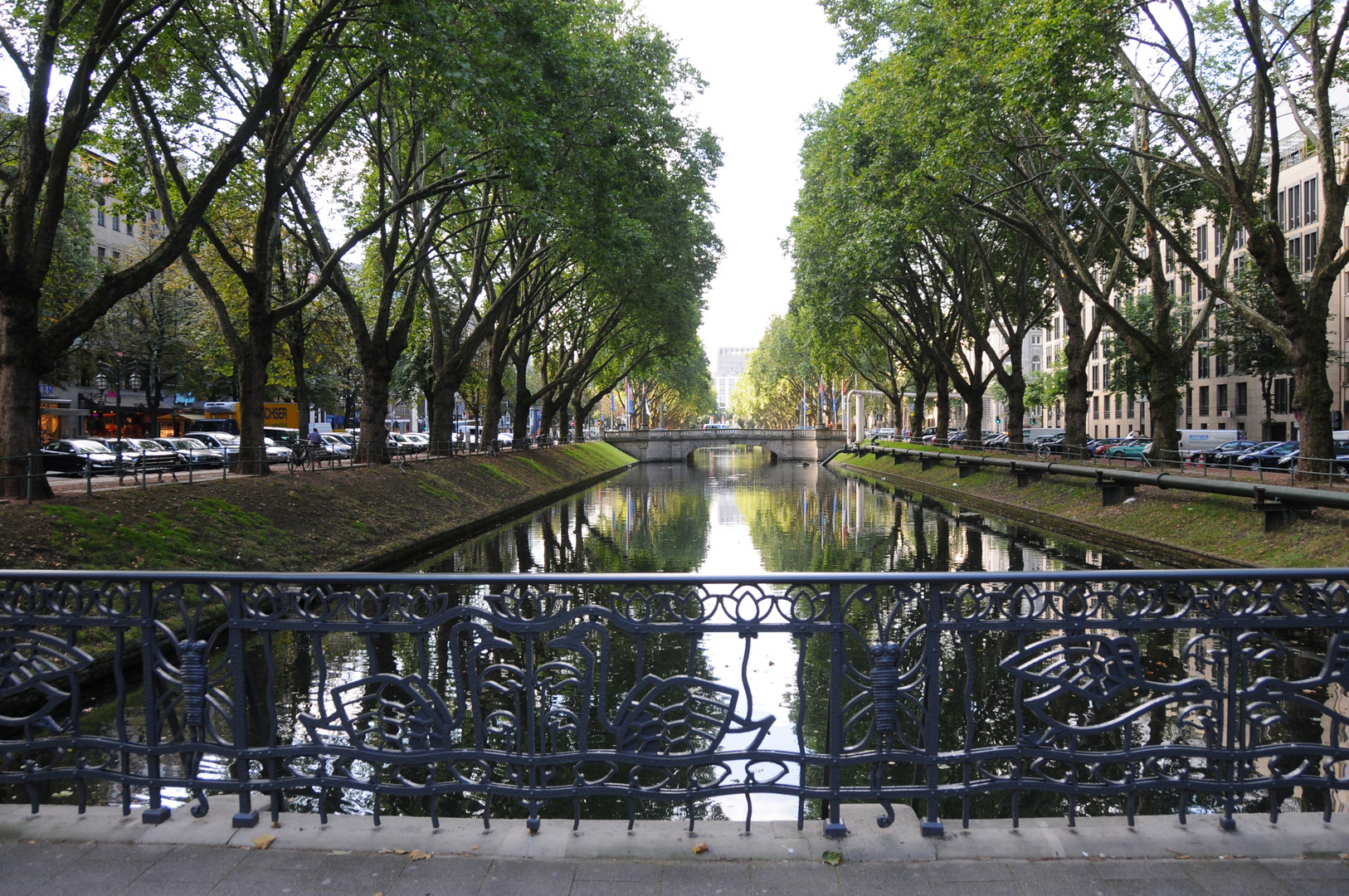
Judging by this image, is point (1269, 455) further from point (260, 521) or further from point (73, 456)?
point (73, 456)

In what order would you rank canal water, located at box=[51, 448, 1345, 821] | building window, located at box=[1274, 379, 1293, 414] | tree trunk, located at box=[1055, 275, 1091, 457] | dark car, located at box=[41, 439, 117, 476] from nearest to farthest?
canal water, located at box=[51, 448, 1345, 821], dark car, located at box=[41, 439, 117, 476], tree trunk, located at box=[1055, 275, 1091, 457], building window, located at box=[1274, 379, 1293, 414]

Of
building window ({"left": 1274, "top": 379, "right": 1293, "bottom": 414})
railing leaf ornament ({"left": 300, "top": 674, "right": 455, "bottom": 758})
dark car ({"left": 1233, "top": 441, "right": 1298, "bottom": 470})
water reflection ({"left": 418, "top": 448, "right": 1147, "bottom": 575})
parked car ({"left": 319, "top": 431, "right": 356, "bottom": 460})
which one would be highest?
building window ({"left": 1274, "top": 379, "right": 1293, "bottom": 414})

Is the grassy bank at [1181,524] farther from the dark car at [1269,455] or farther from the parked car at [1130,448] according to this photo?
the parked car at [1130,448]

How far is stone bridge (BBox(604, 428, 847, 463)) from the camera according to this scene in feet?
256

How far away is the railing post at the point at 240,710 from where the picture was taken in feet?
13.2

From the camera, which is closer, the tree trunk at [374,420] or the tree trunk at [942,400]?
the tree trunk at [374,420]

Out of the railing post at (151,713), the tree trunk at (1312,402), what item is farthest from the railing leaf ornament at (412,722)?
the tree trunk at (1312,402)

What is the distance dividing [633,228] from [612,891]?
68.7ft

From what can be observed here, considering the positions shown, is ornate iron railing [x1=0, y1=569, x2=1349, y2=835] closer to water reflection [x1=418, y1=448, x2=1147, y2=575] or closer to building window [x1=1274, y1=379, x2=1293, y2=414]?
water reflection [x1=418, y1=448, x2=1147, y2=575]

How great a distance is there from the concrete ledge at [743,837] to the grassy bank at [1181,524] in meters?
12.9

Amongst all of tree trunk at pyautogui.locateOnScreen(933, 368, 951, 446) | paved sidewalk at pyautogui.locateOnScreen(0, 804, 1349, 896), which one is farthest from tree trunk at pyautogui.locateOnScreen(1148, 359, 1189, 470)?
paved sidewalk at pyautogui.locateOnScreen(0, 804, 1349, 896)

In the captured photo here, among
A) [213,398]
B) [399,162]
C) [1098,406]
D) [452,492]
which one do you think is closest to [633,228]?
[399,162]

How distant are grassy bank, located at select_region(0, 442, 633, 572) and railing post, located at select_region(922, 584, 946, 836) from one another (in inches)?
462

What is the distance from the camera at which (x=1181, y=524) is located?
19172 mm
